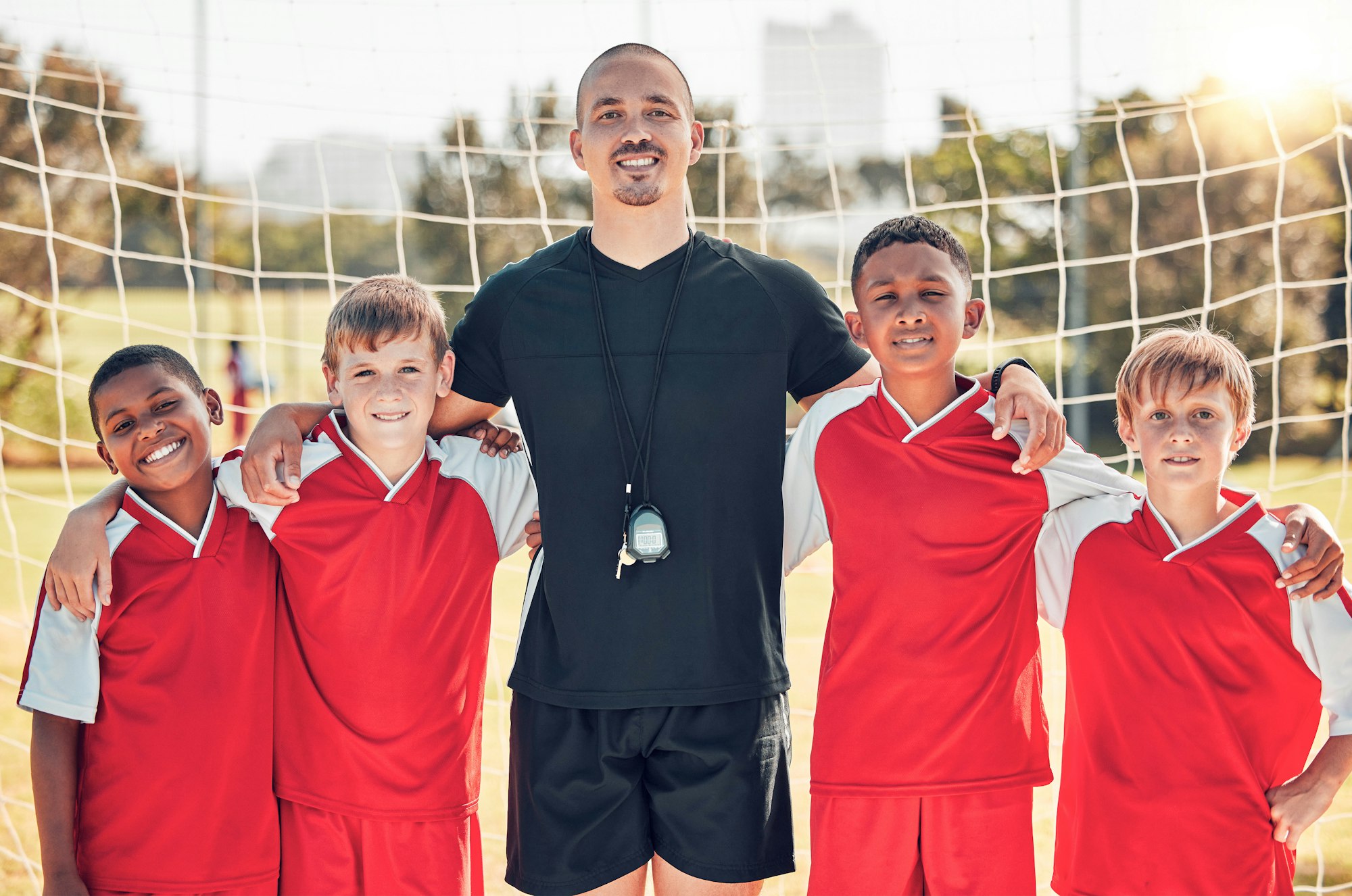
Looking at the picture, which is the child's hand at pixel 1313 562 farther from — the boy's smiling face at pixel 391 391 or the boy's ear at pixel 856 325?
the boy's smiling face at pixel 391 391

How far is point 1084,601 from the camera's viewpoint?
205 centimetres

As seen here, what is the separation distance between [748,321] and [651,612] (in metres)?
0.58

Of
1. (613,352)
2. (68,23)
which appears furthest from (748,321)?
(68,23)

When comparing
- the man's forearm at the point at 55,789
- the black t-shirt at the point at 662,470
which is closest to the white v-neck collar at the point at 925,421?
the black t-shirt at the point at 662,470

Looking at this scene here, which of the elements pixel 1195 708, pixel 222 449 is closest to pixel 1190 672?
pixel 1195 708

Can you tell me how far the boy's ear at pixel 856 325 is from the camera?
2.13 m

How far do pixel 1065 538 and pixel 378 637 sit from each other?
4.42 feet

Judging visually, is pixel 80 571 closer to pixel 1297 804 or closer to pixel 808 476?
pixel 808 476

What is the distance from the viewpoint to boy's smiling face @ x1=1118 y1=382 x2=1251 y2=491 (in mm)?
2002

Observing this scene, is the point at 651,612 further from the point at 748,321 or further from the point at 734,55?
the point at 734,55

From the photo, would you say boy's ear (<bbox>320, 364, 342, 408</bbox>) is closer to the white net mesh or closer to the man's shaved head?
the man's shaved head

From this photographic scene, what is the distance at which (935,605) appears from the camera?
1.99m

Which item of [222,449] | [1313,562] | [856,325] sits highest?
[222,449]

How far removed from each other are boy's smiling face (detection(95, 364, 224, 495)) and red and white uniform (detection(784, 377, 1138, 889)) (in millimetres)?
1262
